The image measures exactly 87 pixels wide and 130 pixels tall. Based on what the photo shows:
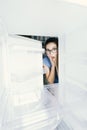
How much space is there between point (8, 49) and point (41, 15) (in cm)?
23

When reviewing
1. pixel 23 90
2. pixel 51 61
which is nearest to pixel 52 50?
pixel 51 61

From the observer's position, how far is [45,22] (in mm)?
672

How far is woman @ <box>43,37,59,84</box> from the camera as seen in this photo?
72cm

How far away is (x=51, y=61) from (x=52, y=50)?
0.20 feet

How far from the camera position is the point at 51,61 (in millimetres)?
744

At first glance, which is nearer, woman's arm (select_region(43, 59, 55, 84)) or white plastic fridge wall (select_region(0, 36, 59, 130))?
white plastic fridge wall (select_region(0, 36, 59, 130))

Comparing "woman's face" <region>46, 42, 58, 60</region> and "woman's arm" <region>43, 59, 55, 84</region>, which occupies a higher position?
"woman's face" <region>46, 42, 58, 60</region>

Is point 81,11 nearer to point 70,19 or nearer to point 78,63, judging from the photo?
point 70,19

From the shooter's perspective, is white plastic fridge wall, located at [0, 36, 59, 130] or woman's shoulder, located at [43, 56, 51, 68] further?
woman's shoulder, located at [43, 56, 51, 68]

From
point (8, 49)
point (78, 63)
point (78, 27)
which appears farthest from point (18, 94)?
point (78, 27)

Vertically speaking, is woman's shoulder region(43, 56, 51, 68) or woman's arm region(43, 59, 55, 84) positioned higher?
woman's shoulder region(43, 56, 51, 68)

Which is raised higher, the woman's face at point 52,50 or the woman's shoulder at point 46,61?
the woman's face at point 52,50

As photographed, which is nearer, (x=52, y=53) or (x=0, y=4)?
(x=0, y=4)

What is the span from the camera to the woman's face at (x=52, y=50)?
0.72 m
